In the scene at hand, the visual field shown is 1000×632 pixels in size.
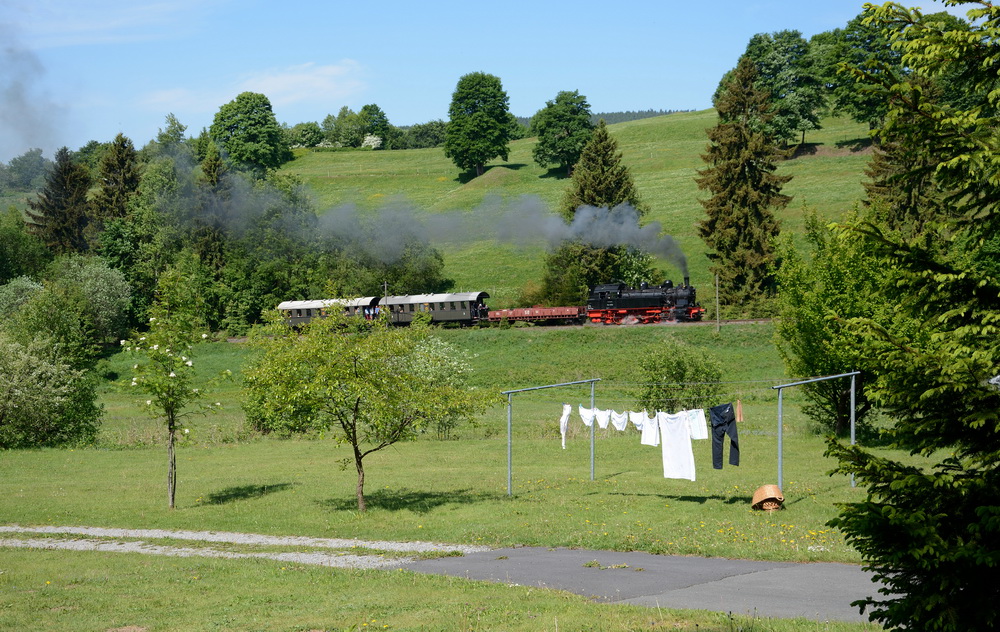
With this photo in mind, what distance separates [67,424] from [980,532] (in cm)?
3881

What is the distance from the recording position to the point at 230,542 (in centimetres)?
1877

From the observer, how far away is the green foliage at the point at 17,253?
81.2m

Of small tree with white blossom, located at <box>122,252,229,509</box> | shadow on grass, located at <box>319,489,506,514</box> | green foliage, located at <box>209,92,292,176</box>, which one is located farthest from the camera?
green foliage, located at <box>209,92,292,176</box>

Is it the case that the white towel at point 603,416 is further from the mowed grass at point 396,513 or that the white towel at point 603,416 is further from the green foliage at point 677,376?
the green foliage at point 677,376

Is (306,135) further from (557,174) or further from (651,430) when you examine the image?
(651,430)

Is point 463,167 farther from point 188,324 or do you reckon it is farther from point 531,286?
point 188,324

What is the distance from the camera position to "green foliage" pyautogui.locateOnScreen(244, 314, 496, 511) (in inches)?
799

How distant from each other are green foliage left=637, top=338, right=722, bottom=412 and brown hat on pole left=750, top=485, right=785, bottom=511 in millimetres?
17980

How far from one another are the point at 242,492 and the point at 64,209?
85.3 m

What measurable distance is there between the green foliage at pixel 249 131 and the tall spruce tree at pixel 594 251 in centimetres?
6402

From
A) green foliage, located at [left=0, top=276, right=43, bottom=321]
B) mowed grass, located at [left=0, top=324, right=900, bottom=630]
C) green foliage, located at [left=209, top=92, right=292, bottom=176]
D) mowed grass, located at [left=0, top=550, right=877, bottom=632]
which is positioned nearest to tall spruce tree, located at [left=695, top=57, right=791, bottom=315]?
mowed grass, located at [left=0, top=324, right=900, bottom=630]

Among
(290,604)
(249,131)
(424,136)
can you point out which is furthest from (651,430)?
(424,136)

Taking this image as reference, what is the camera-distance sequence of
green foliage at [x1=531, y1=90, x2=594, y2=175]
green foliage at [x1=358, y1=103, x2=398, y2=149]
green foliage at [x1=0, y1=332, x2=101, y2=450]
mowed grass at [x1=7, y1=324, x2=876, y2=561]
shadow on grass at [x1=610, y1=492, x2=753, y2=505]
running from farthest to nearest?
1. green foliage at [x1=358, y1=103, x2=398, y2=149]
2. green foliage at [x1=531, y1=90, x2=594, y2=175]
3. green foliage at [x1=0, y1=332, x2=101, y2=450]
4. shadow on grass at [x1=610, y1=492, x2=753, y2=505]
5. mowed grass at [x1=7, y1=324, x2=876, y2=561]

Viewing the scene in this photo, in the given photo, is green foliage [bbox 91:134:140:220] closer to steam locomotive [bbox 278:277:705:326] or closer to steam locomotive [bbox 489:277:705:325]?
steam locomotive [bbox 278:277:705:326]
